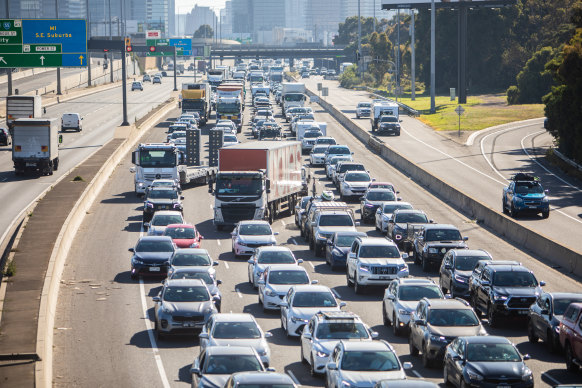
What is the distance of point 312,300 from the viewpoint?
28.6 meters

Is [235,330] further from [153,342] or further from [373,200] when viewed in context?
→ [373,200]

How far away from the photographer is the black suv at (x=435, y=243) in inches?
1553

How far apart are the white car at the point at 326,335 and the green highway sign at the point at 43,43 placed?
36.6m

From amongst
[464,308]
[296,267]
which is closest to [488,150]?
[296,267]

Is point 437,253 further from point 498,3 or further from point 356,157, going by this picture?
point 498,3

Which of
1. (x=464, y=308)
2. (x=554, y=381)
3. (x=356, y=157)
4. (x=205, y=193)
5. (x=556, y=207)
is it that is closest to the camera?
(x=554, y=381)

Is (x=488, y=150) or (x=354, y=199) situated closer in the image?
(x=354, y=199)

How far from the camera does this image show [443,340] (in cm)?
2508

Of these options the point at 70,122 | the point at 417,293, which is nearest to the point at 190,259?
the point at 417,293

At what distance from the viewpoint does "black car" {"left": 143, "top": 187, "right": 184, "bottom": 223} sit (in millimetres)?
51537

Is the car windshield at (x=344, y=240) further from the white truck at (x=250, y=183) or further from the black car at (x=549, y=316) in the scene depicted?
the black car at (x=549, y=316)

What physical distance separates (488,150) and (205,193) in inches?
1087

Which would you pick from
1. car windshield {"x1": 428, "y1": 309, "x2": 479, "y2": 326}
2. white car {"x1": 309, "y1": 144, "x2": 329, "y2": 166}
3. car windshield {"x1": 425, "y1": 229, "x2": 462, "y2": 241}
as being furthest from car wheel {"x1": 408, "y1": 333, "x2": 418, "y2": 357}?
white car {"x1": 309, "y1": 144, "x2": 329, "y2": 166}

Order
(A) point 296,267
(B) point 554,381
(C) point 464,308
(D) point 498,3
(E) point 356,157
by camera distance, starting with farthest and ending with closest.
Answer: (D) point 498,3, (E) point 356,157, (A) point 296,267, (C) point 464,308, (B) point 554,381
